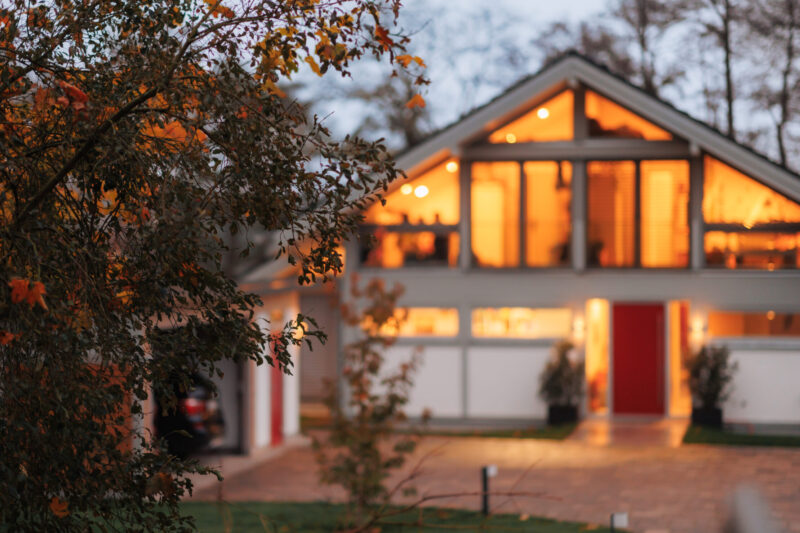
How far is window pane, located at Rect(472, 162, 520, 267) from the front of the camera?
20500 millimetres

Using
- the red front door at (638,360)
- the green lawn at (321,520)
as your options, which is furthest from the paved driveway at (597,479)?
the red front door at (638,360)

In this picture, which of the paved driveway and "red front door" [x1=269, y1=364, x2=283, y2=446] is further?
"red front door" [x1=269, y1=364, x2=283, y2=446]

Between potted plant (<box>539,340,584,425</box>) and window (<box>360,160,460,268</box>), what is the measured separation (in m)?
2.70

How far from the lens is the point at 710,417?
19.2 metres

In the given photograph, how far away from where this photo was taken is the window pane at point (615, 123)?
20016 mm

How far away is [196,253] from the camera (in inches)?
165

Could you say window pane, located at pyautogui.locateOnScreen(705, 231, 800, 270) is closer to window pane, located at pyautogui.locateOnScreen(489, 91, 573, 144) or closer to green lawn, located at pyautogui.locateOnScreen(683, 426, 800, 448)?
green lawn, located at pyautogui.locateOnScreen(683, 426, 800, 448)

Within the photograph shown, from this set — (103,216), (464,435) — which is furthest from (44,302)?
(464,435)

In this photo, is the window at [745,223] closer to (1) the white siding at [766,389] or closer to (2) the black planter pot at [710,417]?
(1) the white siding at [766,389]

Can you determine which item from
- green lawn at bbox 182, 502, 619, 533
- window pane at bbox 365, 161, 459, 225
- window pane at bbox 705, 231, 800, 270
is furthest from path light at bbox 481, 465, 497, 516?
window pane at bbox 705, 231, 800, 270

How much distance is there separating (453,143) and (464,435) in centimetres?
537

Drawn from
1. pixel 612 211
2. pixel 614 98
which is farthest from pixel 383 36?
pixel 612 211

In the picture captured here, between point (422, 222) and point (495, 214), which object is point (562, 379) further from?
point (422, 222)

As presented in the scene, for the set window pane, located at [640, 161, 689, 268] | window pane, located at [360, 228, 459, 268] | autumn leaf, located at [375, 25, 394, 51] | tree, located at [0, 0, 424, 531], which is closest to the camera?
tree, located at [0, 0, 424, 531]
